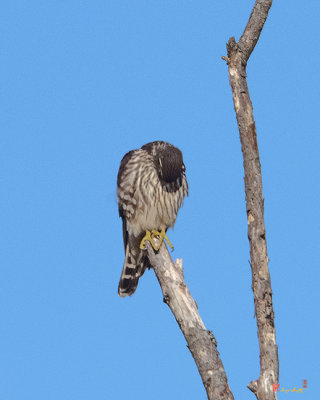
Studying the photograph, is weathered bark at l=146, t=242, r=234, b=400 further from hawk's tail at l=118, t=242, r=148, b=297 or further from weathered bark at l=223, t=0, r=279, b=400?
hawk's tail at l=118, t=242, r=148, b=297

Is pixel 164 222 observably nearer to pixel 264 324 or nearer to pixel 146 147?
pixel 146 147

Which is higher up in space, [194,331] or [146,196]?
[146,196]

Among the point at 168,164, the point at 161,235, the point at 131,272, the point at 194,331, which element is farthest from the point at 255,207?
the point at 131,272

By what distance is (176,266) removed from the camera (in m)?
4.84

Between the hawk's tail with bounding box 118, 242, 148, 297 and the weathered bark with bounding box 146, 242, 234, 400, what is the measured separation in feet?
3.65

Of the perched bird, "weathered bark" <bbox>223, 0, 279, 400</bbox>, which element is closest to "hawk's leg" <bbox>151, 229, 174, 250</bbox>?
the perched bird

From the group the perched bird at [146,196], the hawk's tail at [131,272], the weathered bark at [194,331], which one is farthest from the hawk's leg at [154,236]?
the weathered bark at [194,331]

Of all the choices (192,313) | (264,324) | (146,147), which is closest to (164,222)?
(146,147)

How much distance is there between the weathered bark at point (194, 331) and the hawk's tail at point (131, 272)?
1.11m

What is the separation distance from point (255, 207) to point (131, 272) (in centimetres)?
214

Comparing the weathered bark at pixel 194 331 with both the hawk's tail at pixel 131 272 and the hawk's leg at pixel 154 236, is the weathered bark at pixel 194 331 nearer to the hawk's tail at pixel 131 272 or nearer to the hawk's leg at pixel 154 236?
the hawk's leg at pixel 154 236

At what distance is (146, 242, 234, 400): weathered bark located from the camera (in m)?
4.12

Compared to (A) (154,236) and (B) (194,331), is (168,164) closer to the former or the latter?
(A) (154,236)

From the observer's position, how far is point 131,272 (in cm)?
607
